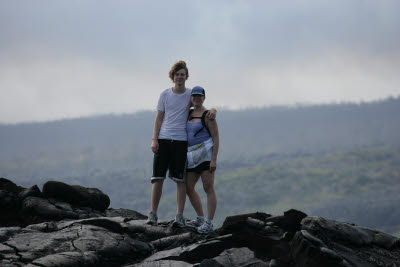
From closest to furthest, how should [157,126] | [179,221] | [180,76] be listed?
[180,76] < [157,126] < [179,221]

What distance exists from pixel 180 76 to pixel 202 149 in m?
1.97

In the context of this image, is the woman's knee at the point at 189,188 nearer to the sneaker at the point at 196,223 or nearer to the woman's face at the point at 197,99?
the sneaker at the point at 196,223

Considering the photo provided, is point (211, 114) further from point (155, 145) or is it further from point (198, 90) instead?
point (155, 145)

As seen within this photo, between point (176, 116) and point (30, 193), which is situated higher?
point (176, 116)

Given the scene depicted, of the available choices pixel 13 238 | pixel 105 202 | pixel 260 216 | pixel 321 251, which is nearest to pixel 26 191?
pixel 105 202

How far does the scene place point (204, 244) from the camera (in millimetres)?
11555

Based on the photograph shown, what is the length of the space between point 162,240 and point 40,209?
15.2 feet

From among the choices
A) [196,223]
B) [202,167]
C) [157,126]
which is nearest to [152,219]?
[196,223]

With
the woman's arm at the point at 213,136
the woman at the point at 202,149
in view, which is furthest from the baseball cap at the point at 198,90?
the woman's arm at the point at 213,136

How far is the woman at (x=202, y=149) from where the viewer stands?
13.3m

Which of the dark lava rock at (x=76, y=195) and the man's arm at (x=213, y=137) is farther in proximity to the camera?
the dark lava rock at (x=76, y=195)

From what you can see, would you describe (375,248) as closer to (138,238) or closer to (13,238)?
(138,238)

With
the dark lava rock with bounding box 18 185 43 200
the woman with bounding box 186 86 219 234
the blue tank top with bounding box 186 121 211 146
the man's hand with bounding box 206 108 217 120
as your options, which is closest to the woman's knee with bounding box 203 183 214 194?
the woman with bounding box 186 86 219 234

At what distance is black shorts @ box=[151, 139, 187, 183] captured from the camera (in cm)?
1338
